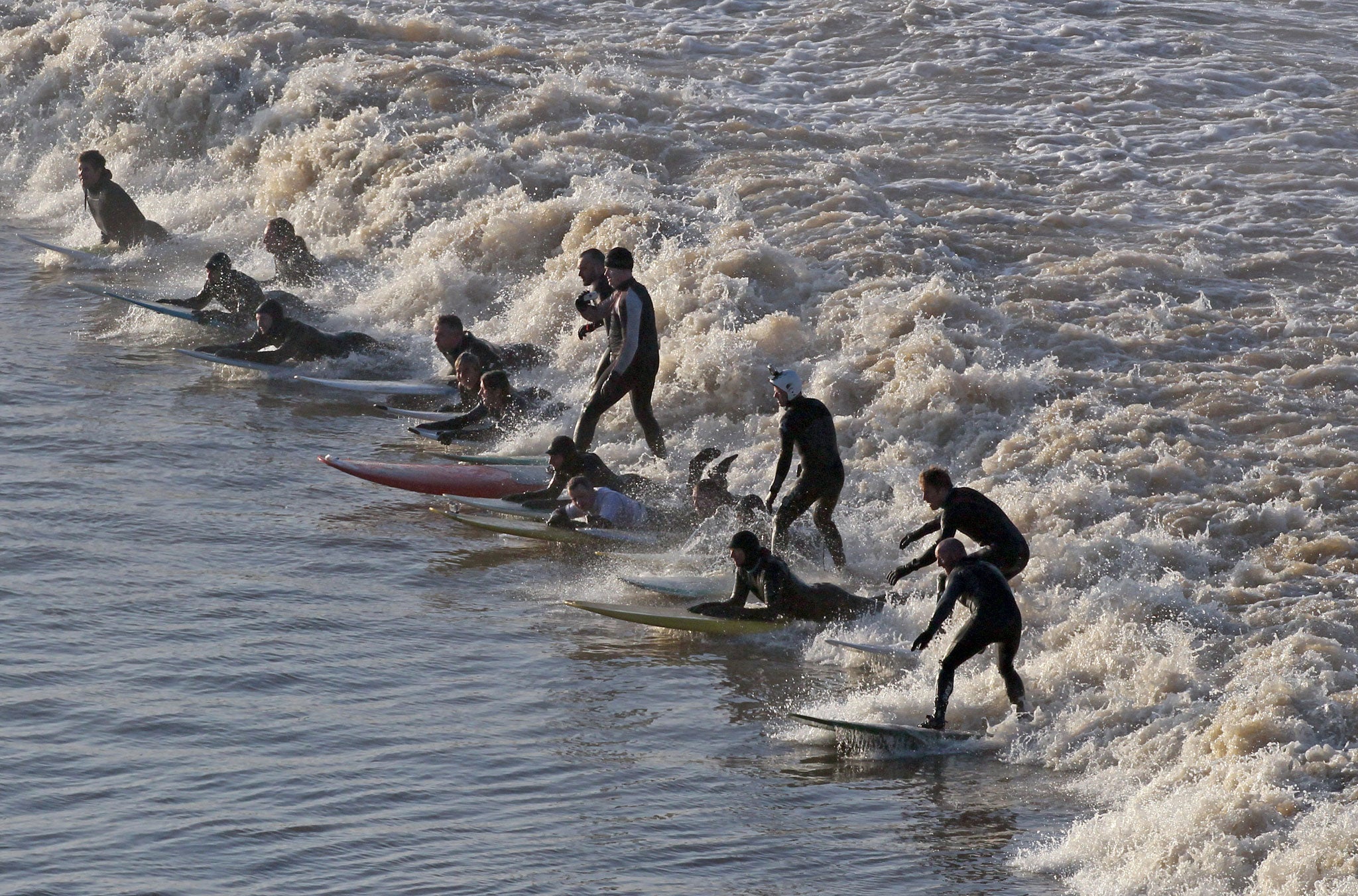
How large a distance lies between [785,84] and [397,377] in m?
9.37

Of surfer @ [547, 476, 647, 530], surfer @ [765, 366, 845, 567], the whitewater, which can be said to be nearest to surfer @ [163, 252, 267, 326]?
the whitewater

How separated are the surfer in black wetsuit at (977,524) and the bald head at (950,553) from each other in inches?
23.5

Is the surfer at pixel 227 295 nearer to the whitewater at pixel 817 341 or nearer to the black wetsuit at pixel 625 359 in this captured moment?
the whitewater at pixel 817 341

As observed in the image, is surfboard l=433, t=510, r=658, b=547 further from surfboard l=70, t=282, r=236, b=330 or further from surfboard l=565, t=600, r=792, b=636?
surfboard l=70, t=282, r=236, b=330

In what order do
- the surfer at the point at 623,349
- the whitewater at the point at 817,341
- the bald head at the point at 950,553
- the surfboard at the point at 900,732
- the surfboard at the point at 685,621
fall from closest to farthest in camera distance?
the whitewater at the point at 817,341 < the surfboard at the point at 900,732 < the bald head at the point at 950,553 < the surfboard at the point at 685,621 < the surfer at the point at 623,349

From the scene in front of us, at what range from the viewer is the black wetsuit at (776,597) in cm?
1020

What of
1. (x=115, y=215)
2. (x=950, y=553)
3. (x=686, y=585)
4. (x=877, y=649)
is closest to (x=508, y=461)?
(x=686, y=585)

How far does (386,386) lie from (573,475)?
3600 millimetres

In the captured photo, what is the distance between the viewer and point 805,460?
36.3 ft

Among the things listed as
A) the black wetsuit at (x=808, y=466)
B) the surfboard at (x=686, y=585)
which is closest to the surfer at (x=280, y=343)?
the surfboard at (x=686, y=585)

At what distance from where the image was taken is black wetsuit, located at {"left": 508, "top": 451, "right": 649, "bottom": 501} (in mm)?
12203

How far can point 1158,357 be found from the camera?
13992mm

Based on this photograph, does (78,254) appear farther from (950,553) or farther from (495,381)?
(950,553)

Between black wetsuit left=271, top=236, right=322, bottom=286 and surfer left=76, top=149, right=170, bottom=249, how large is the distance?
2326 mm
